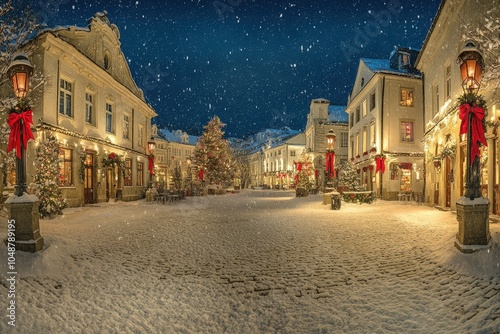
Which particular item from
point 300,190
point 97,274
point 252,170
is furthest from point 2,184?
point 252,170

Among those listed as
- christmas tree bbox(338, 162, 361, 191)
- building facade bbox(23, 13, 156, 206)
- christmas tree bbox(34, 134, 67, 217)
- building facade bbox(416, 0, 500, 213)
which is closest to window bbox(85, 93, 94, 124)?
building facade bbox(23, 13, 156, 206)

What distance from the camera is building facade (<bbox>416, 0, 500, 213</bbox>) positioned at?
10.0 meters

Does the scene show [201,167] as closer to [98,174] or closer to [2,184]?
[98,174]

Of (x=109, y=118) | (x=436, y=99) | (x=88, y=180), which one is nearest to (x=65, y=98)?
(x=88, y=180)

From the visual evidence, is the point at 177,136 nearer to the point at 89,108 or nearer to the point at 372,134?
the point at 372,134

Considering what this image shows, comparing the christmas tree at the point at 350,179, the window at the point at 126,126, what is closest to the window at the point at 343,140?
the christmas tree at the point at 350,179

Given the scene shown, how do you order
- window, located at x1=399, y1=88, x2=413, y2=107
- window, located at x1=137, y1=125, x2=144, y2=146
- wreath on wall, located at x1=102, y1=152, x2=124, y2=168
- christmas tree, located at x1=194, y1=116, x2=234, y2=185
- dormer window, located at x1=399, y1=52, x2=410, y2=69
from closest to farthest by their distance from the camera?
wreath on wall, located at x1=102, y1=152, x2=124, y2=168, window, located at x1=399, y1=88, x2=413, y2=107, dormer window, located at x1=399, y1=52, x2=410, y2=69, window, located at x1=137, y1=125, x2=144, y2=146, christmas tree, located at x1=194, y1=116, x2=234, y2=185

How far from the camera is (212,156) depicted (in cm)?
3903

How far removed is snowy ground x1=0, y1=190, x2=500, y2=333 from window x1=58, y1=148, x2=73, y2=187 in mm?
8216

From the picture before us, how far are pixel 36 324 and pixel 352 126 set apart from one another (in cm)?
3451

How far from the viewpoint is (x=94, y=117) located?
19047 mm

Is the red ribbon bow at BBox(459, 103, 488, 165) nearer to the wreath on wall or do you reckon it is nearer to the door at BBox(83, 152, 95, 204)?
the door at BBox(83, 152, 95, 204)

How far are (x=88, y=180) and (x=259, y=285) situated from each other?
640 inches

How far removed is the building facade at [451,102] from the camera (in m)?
10.0
